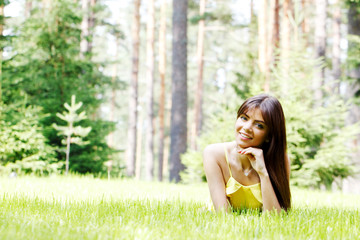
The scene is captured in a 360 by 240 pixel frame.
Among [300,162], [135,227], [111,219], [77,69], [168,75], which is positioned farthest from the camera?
[168,75]

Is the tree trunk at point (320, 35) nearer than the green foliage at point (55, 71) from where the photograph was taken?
No

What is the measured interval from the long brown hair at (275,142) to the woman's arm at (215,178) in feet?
1.47

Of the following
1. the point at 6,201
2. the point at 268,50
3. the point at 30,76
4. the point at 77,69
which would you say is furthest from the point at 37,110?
the point at 268,50

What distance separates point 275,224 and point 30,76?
818 centimetres

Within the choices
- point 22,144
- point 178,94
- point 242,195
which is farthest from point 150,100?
point 242,195

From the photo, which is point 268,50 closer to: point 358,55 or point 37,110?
point 358,55

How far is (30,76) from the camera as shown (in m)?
9.49

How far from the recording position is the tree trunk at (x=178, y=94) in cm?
1259

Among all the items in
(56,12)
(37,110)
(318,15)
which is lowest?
(37,110)

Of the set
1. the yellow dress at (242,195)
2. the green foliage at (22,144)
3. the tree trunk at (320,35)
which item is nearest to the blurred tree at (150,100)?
the tree trunk at (320,35)

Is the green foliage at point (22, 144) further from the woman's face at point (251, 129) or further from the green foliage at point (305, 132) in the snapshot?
the woman's face at point (251, 129)

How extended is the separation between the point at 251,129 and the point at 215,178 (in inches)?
23.0

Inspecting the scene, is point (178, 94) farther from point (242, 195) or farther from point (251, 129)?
point (251, 129)

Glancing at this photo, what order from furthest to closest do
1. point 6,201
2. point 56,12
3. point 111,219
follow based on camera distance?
point 56,12 → point 6,201 → point 111,219
